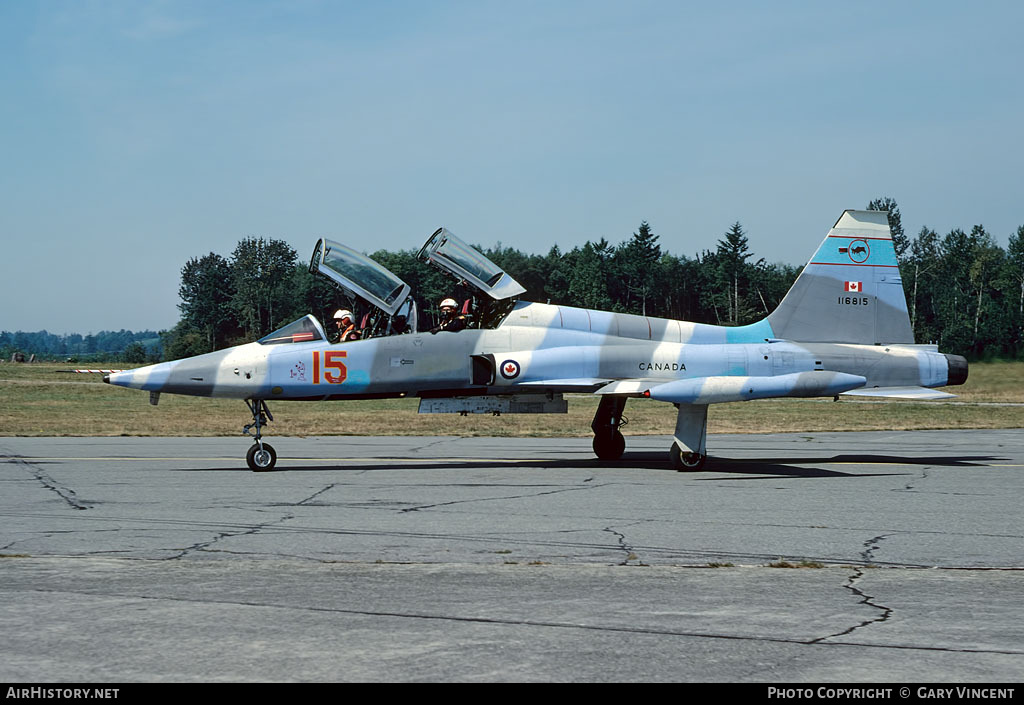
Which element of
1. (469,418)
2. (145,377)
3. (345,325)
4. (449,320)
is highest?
(449,320)

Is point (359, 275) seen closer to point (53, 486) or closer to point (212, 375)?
point (212, 375)

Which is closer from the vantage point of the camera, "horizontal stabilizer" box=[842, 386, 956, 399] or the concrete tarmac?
the concrete tarmac

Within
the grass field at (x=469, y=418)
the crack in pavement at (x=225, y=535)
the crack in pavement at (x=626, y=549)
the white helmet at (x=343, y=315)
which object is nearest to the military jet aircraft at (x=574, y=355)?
the white helmet at (x=343, y=315)

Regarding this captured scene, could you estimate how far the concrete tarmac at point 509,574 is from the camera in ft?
17.8

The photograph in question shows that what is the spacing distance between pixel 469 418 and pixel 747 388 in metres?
15.4

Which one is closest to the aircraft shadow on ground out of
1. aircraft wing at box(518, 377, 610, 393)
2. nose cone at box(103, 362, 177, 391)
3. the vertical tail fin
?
aircraft wing at box(518, 377, 610, 393)

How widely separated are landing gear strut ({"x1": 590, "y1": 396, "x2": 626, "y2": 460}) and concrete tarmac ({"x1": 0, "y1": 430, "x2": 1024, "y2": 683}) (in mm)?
1892

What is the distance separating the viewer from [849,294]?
1812 cm

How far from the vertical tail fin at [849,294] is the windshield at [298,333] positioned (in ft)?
26.3

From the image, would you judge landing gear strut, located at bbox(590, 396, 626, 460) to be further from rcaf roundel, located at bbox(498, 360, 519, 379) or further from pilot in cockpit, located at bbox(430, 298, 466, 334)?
pilot in cockpit, located at bbox(430, 298, 466, 334)

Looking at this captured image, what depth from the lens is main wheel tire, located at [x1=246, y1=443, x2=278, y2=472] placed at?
15500mm

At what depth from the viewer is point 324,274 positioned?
16.4 m

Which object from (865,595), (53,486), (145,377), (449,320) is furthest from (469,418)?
(865,595)

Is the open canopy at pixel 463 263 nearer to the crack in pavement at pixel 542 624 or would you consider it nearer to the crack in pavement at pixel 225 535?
the crack in pavement at pixel 225 535
